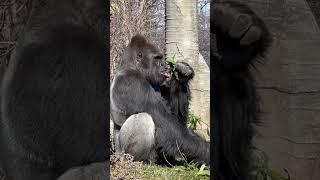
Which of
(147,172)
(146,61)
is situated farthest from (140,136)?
(146,61)

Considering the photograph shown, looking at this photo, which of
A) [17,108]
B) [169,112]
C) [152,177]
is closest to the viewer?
[17,108]

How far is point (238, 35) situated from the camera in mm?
1249

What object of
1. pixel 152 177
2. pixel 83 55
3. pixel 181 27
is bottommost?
pixel 152 177

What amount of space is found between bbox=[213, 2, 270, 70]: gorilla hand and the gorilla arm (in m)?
2.66

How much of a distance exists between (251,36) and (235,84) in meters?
0.13

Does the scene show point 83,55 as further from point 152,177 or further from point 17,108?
point 152,177

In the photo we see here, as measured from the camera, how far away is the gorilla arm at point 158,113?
3.89 meters

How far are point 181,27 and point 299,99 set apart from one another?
3.07m

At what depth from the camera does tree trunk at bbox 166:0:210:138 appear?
4.23 meters

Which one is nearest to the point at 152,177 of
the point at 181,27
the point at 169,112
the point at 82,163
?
the point at 169,112

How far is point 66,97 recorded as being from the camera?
124 centimetres

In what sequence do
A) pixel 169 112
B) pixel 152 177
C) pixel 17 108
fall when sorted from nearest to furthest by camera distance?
pixel 17 108 → pixel 152 177 → pixel 169 112

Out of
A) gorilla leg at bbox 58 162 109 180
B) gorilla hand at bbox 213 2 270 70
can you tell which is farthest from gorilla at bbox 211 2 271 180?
gorilla leg at bbox 58 162 109 180

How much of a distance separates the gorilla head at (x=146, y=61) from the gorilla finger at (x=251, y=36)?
3087mm
